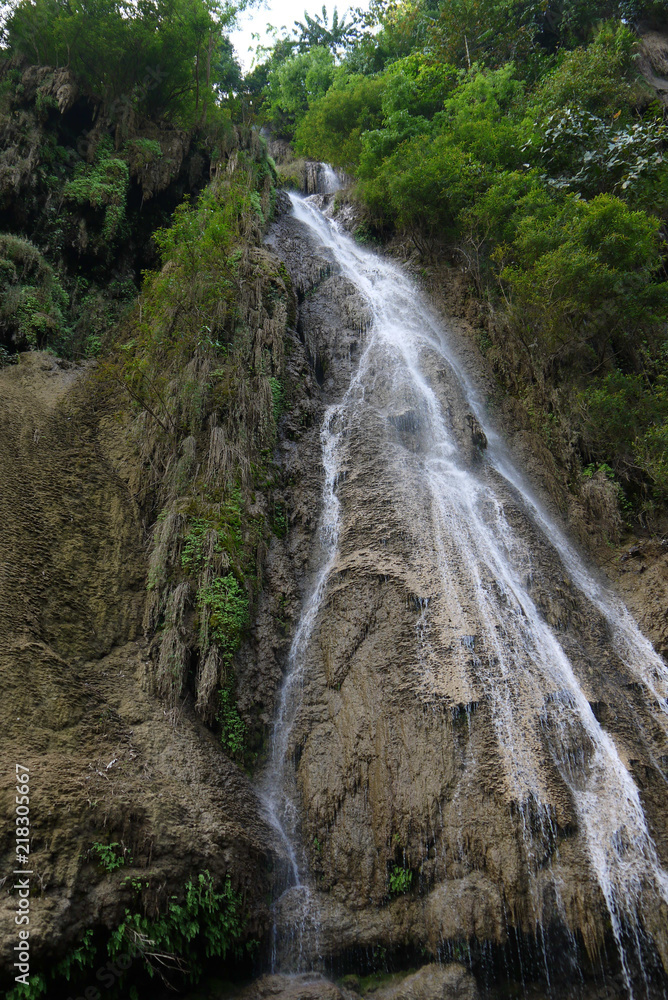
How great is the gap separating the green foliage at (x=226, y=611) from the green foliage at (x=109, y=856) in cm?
285

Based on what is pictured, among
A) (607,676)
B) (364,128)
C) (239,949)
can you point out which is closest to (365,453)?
(607,676)

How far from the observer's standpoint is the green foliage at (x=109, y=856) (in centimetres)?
590

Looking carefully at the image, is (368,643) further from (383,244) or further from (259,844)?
(383,244)

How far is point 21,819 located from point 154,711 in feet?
7.15

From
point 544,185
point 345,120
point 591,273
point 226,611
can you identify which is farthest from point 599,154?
point 226,611

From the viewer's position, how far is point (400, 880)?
7.13 meters

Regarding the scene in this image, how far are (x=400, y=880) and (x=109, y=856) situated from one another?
344 centimetres

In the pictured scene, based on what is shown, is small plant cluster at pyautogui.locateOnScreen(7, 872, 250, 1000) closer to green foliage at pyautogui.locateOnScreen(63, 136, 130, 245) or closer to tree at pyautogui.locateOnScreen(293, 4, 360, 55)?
green foliage at pyautogui.locateOnScreen(63, 136, 130, 245)

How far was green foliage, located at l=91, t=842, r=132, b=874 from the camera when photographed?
5.90 m

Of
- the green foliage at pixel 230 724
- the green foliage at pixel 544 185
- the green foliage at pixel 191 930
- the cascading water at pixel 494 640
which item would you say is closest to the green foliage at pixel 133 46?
the green foliage at pixel 544 185

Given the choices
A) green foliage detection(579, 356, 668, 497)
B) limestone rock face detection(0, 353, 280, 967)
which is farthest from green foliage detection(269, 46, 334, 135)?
limestone rock face detection(0, 353, 280, 967)

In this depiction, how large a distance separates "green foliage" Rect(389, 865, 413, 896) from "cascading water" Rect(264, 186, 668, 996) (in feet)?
3.28

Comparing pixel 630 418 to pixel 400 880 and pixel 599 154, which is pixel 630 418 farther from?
pixel 400 880

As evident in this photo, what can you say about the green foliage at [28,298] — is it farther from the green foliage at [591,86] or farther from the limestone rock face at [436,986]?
the green foliage at [591,86]
